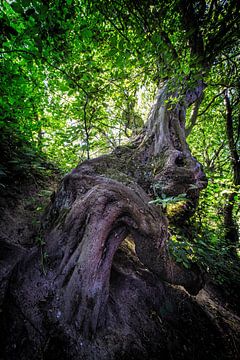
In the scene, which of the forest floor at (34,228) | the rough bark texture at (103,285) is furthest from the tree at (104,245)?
the forest floor at (34,228)

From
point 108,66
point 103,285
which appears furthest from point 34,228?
point 108,66

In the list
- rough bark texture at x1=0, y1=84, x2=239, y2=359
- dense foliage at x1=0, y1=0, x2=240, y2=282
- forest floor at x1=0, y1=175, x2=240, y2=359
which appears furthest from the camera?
forest floor at x1=0, y1=175, x2=240, y2=359

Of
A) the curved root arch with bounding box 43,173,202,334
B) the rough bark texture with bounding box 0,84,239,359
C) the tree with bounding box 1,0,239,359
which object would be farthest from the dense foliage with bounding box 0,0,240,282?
the rough bark texture with bounding box 0,84,239,359

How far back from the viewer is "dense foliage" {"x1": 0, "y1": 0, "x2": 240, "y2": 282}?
172 cm

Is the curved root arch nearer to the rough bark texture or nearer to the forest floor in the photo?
the rough bark texture

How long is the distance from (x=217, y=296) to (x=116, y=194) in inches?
148

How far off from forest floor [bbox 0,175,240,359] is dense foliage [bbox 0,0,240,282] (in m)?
0.35

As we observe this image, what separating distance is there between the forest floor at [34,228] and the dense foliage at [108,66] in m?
0.35

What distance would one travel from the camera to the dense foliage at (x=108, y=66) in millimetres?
1725

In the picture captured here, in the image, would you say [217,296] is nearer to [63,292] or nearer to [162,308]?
[162,308]

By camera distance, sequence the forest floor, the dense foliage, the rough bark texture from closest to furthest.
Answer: the rough bark texture, the dense foliage, the forest floor

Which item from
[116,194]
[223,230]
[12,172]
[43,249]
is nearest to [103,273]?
[43,249]

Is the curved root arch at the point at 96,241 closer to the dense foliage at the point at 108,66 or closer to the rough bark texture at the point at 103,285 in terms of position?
the rough bark texture at the point at 103,285

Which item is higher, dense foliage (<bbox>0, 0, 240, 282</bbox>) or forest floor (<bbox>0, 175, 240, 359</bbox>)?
dense foliage (<bbox>0, 0, 240, 282</bbox>)
